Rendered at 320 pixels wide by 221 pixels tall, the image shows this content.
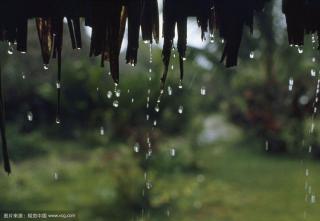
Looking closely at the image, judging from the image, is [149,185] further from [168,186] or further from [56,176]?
[56,176]

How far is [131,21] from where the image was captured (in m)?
1.47

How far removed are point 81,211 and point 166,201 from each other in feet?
4.12

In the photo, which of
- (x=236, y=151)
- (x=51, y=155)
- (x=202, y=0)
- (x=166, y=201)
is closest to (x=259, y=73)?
(x=236, y=151)

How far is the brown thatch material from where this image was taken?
145cm

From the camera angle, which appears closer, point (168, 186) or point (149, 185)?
point (149, 185)

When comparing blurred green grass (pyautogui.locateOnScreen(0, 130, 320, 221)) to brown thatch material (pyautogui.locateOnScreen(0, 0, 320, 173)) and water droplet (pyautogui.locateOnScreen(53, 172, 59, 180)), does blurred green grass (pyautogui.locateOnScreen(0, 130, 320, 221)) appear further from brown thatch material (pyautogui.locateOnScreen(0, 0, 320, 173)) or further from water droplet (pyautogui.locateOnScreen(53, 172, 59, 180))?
brown thatch material (pyautogui.locateOnScreen(0, 0, 320, 173))

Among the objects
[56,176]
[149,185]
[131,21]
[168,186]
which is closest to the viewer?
[131,21]

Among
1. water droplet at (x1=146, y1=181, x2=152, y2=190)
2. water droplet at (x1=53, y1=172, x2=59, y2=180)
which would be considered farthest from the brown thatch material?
water droplet at (x1=53, y1=172, x2=59, y2=180)

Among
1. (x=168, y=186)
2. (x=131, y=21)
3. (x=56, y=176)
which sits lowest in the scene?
(x=56, y=176)

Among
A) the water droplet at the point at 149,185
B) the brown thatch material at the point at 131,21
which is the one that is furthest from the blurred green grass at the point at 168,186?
the brown thatch material at the point at 131,21

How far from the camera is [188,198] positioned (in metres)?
5.28

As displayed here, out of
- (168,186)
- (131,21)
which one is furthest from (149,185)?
(131,21)

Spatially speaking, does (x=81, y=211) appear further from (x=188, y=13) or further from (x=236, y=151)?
(x=236, y=151)

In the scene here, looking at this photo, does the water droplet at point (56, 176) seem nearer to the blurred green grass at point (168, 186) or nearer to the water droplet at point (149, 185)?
the blurred green grass at point (168, 186)
